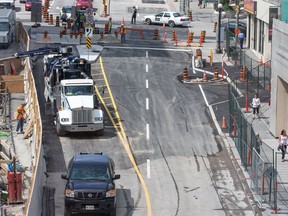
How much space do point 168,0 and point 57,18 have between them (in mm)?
26667

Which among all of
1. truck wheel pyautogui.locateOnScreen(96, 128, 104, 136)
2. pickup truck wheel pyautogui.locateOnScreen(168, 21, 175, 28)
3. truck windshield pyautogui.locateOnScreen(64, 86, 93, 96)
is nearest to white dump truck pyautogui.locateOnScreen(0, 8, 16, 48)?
pickup truck wheel pyautogui.locateOnScreen(168, 21, 175, 28)

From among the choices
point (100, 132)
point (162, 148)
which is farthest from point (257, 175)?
point (100, 132)

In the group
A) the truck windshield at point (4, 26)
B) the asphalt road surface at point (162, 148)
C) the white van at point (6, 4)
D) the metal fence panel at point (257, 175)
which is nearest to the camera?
the metal fence panel at point (257, 175)

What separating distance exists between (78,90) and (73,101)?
37.9 inches

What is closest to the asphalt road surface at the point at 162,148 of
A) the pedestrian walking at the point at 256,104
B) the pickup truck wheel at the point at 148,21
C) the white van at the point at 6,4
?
the pedestrian walking at the point at 256,104

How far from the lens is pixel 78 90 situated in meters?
45.0

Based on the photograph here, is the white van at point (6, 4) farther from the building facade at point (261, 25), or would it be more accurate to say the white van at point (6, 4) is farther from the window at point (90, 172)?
the window at point (90, 172)

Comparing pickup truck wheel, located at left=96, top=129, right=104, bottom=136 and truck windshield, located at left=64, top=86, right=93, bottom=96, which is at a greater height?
truck windshield, located at left=64, top=86, right=93, bottom=96

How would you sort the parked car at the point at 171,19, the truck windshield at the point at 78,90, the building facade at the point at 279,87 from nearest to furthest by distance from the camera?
the truck windshield at the point at 78,90 < the building facade at the point at 279,87 < the parked car at the point at 171,19

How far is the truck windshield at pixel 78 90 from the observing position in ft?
147

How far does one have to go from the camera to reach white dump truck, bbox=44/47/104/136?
43562 millimetres

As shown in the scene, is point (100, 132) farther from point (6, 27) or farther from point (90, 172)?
point (6, 27)

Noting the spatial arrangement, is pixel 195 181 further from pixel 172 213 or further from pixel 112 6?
pixel 112 6

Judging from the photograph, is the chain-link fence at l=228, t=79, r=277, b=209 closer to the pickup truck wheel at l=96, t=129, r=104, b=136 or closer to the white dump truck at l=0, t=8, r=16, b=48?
the pickup truck wheel at l=96, t=129, r=104, b=136
